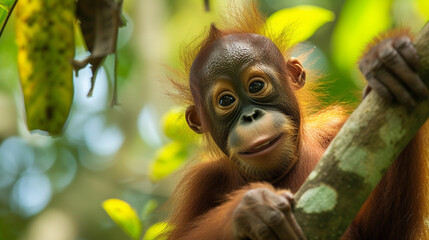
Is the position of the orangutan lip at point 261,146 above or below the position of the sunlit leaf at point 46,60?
below

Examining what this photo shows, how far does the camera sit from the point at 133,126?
24.5 feet

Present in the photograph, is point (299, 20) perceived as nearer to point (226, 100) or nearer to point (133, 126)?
point (226, 100)

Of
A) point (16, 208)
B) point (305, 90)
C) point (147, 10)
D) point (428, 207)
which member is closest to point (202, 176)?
point (305, 90)

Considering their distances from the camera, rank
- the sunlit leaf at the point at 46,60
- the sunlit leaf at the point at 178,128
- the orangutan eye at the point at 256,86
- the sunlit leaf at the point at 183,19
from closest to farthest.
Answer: the sunlit leaf at the point at 46,60
the orangutan eye at the point at 256,86
the sunlit leaf at the point at 178,128
the sunlit leaf at the point at 183,19

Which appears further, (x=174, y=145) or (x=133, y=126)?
(x=133, y=126)

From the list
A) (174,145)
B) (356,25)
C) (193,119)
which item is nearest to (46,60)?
(193,119)

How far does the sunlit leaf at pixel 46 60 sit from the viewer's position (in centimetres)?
249

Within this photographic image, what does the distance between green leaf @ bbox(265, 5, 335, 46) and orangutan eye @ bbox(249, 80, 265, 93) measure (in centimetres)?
62

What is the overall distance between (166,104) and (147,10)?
126 centimetres

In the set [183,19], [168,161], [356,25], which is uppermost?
[356,25]

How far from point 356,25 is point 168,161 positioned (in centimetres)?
199

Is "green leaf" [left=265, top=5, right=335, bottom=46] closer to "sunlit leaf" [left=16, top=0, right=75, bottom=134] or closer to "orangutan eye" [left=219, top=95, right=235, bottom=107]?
"orangutan eye" [left=219, top=95, right=235, bottom=107]

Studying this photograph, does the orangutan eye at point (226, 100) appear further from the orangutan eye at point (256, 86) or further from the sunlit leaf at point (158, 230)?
the sunlit leaf at point (158, 230)

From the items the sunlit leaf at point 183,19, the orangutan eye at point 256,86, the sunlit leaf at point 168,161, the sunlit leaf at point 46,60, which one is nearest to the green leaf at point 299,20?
the orangutan eye at point 256,86
